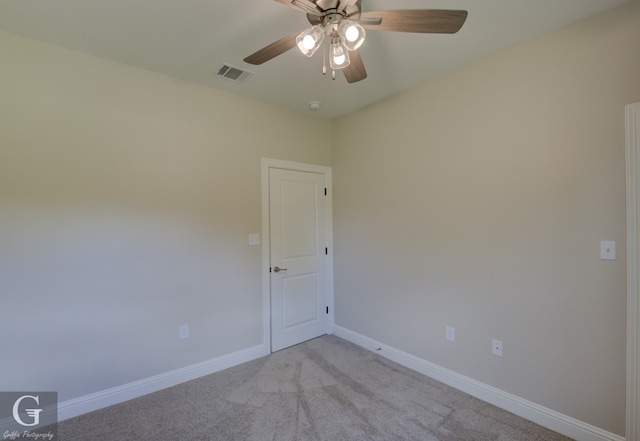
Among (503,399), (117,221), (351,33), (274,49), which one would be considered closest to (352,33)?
(351,33)

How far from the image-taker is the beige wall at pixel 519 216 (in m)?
1.78

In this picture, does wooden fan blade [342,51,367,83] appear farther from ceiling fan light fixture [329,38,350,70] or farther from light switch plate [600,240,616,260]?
light switch plate [600,240,616,260]

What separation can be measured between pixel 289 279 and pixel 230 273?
0.71 metres

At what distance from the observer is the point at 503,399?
2.17 metres

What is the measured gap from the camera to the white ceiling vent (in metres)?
2.43

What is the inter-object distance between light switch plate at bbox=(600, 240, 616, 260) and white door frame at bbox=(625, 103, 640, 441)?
83 mm

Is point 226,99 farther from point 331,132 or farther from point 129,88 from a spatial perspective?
point 331,132

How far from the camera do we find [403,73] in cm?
251

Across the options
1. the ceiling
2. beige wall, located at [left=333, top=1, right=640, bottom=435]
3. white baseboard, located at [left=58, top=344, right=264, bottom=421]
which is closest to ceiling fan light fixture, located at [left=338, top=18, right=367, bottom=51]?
the ceiling

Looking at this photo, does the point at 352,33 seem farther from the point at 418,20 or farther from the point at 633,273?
the point at 633,273

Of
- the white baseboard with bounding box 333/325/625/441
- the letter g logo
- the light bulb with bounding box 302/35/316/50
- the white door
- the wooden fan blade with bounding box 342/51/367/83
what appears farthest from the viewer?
the white door

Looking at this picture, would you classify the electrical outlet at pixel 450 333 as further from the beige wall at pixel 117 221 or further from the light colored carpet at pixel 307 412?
the beige wall at pixel 117 221

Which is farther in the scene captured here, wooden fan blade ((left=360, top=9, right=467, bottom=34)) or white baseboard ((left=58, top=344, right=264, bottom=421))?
white baseboard ((left=58, top=344, right=264, bottom=421))

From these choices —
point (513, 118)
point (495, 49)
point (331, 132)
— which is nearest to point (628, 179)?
point (513, 118)
